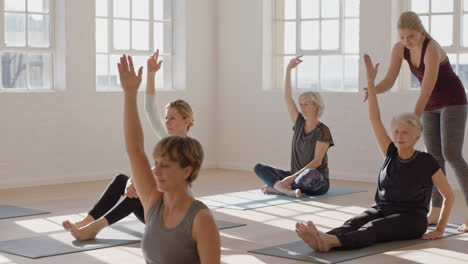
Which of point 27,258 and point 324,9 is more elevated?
point 324,9

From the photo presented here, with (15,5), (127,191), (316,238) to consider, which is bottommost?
(316,238)

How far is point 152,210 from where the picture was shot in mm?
2539

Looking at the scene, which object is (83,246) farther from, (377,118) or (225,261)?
(377,118)

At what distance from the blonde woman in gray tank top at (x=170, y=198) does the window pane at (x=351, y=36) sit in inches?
236

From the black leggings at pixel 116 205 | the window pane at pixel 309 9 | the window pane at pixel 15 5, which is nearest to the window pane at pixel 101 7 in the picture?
the window pane at pixel 15 5

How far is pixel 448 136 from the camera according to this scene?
17.0 ft

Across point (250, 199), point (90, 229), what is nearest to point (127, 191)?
point (90, 229)

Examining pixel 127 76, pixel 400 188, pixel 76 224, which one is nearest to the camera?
pixel 127 76

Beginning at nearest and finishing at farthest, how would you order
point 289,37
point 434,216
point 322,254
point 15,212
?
point 322,254
point 434,216
point 15,212
point 289,37

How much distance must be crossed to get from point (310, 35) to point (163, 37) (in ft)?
5.29

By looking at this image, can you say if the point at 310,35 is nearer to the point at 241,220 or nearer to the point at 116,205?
the point at 241,220

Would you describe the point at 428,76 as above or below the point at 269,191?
above

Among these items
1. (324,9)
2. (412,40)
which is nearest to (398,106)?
(324,9)

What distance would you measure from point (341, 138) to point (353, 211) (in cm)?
223
